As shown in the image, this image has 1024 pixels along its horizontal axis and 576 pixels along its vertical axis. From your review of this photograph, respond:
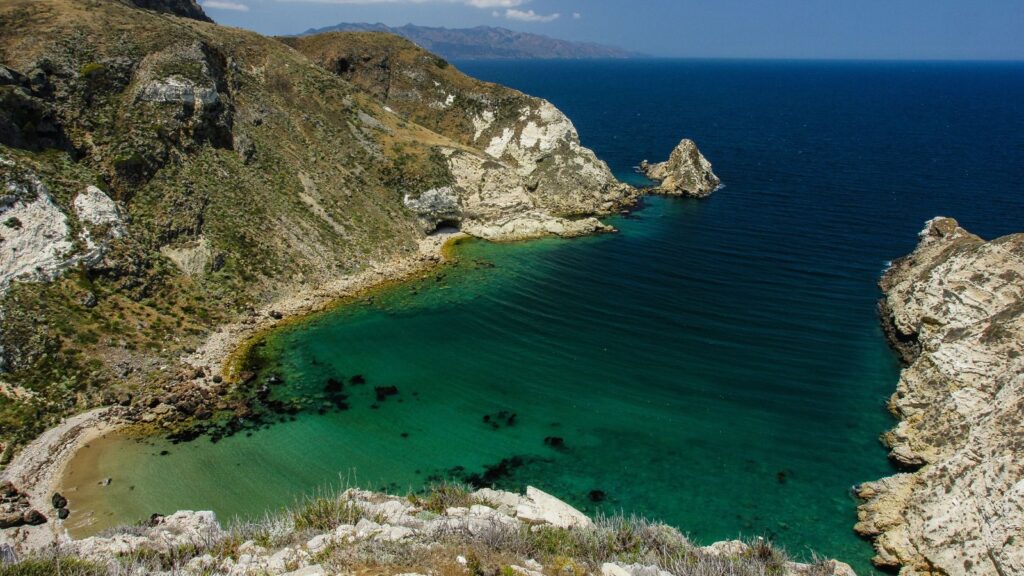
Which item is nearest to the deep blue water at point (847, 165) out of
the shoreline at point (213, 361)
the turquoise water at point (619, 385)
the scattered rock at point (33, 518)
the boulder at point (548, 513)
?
A: the turquoise water at point (619, 385)

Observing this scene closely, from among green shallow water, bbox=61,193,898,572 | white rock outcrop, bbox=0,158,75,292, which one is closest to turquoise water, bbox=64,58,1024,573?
green shallow water, bbox=61,193,898,572

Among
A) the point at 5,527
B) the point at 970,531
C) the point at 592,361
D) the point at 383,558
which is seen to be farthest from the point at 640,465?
the point at 5,527

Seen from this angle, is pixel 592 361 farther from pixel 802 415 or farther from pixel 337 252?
pixel 337 252

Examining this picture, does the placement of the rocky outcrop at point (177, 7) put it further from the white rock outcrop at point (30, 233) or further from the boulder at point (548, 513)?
the boulder at point (548, 513)

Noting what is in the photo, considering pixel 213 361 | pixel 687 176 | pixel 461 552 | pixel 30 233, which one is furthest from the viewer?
pixel 687 176

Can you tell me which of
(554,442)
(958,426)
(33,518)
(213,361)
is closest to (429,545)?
(554,442)

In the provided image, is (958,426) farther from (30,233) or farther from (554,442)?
(30,233)

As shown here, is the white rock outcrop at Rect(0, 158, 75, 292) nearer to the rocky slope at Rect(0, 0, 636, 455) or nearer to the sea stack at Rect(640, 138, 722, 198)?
the rocky slope at Rect(0, 0, 636, 455)
